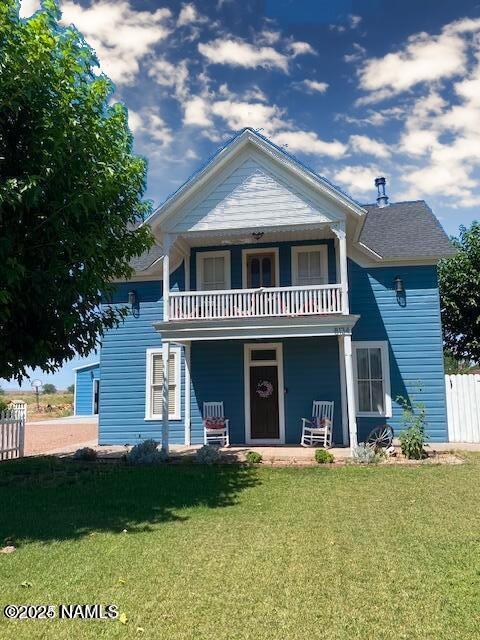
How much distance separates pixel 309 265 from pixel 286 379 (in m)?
3.27

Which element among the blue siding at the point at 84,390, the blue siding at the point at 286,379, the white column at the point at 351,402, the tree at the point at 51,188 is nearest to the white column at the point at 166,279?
the blue siding at the point at 286,379

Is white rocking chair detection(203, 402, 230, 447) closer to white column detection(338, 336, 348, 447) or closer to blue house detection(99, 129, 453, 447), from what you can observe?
blue house detection(99, 129, 453, 447)

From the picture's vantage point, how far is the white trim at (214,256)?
Result: 13.6 metres

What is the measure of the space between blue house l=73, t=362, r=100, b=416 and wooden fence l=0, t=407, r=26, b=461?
744 inches

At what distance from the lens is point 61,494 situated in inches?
312

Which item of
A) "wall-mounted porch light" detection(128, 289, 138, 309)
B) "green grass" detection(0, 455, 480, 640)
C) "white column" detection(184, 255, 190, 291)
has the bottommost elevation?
"green grass" detection(0, 455, 480, 640)

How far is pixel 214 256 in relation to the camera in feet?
45.3

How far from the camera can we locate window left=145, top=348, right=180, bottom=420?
1374 centimetres

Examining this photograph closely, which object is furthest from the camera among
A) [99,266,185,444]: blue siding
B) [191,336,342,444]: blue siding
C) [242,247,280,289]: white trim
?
[99,266,185,444]: blue siding

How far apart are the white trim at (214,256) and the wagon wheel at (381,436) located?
18.2 ft

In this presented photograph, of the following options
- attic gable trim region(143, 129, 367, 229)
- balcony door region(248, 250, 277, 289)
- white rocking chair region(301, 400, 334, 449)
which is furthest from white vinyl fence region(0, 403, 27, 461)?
white rocking chair region(301, 400, 334, 449)

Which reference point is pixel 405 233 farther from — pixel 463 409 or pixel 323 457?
pixel 323 457

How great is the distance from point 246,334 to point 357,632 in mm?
8408

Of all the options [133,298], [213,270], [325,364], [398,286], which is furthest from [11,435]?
[398,286]
